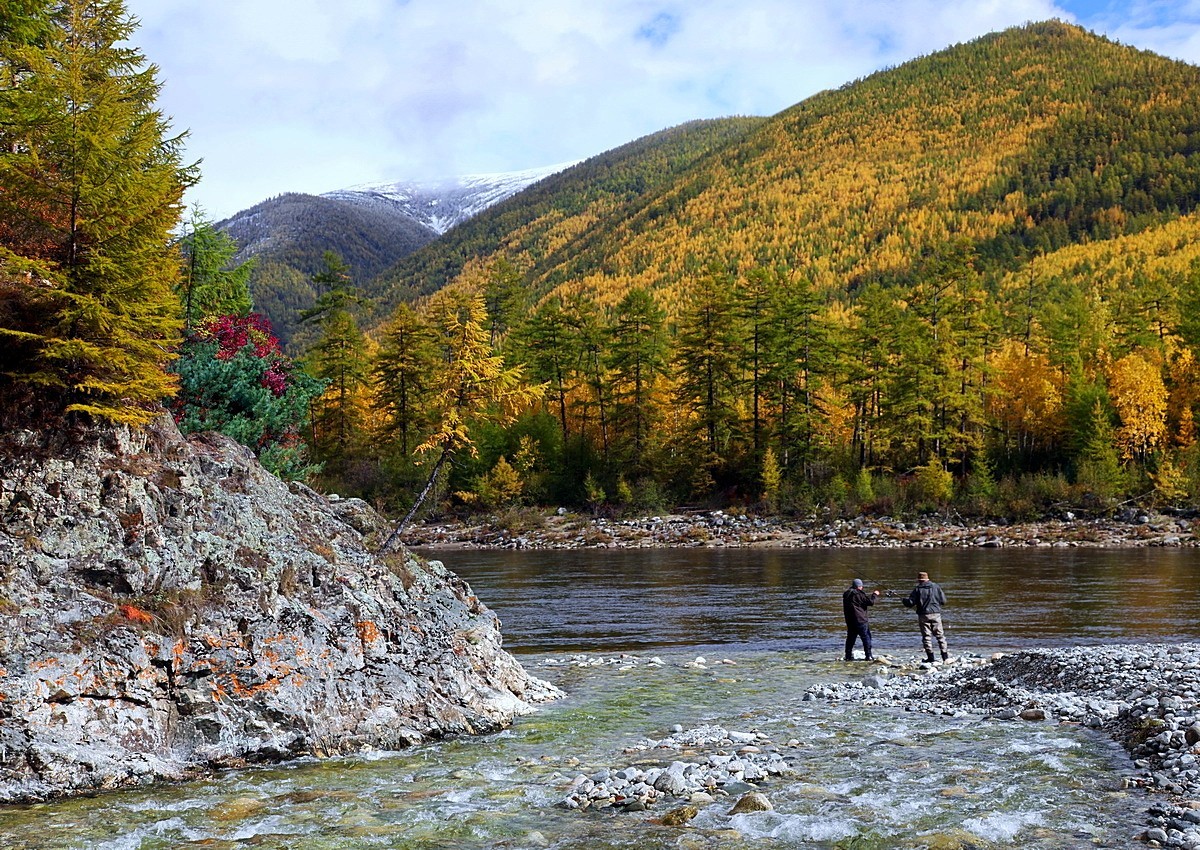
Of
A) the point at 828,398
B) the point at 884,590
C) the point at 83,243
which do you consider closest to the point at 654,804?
the point at 83,243

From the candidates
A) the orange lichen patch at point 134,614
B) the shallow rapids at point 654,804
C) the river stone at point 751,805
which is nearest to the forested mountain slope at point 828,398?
the shallow rapids at point 654,804

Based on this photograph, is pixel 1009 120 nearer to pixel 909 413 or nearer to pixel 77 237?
pixel 909 413

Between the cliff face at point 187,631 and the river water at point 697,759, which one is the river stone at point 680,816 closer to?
the river water at point 697,759

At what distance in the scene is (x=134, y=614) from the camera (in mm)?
11570

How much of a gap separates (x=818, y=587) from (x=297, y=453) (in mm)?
19045

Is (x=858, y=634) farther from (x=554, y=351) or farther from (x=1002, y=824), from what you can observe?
(x=554, y=351)

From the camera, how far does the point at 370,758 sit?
12180 millimetres

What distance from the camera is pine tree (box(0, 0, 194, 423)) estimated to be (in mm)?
12391

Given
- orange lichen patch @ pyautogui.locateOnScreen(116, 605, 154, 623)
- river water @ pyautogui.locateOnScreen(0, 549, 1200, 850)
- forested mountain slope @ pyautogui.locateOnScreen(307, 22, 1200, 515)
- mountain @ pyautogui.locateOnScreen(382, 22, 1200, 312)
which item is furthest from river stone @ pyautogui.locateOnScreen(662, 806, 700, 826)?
mountain @ pyautogui.locateOnScreen(382, 22, 1200, 312)

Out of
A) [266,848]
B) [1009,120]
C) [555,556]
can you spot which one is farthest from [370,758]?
[1009,120]

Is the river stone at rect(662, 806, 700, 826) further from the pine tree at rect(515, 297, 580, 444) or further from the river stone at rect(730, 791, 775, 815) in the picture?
the pine tree at rect(515, 297, 580, 444)

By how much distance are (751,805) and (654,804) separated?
109 centimetres

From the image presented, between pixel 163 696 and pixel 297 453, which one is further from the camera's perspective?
pixel 297 453

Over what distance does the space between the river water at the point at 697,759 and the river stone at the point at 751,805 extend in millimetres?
137
